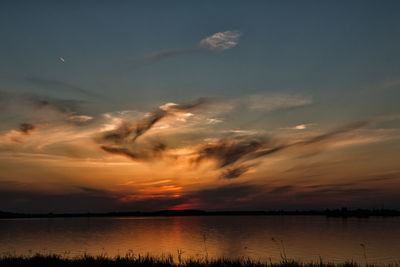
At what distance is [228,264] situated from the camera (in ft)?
85.4

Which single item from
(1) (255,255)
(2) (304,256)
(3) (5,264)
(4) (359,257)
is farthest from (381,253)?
(3) (5,264)

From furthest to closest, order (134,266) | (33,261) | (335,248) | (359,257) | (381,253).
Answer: (335,248)
(381,253)
(359,257)
(33,261)
(134,266)

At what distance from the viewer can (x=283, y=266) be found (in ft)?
83.8

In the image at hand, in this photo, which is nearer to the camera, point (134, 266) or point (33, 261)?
point (134, 266)

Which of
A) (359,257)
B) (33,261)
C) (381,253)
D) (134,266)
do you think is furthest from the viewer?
(381,253)

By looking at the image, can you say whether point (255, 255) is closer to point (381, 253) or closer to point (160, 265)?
point (381, 253)

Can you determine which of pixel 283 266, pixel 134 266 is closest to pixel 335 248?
pixel 283 266

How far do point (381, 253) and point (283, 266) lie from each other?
3972 cm

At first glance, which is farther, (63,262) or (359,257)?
(359,257)

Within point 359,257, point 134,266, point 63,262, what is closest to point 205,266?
point 134,266

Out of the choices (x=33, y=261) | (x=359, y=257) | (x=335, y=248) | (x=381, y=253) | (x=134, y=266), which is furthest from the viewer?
(x=335, y=248)

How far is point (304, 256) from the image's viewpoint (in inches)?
2089

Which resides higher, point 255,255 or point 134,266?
point 134,266

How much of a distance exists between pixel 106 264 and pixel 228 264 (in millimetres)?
9179
